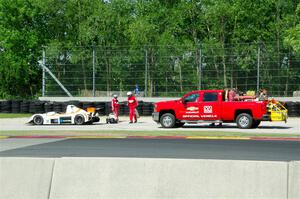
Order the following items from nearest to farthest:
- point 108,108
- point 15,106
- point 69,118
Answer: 1. point 69,118
2. point 108,108
3. point 15,106

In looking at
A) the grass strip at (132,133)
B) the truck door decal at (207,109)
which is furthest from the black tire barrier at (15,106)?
the truck door decal at (207,109)

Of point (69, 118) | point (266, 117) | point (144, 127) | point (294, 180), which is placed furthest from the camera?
point (69, 118)

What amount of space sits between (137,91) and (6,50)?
86.9ft

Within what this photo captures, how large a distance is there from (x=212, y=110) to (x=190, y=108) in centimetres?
108

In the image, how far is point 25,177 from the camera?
831 cm

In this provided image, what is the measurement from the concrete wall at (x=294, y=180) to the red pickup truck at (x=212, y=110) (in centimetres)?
1828

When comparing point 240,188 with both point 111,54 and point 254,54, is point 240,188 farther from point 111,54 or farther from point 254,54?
point 111,54

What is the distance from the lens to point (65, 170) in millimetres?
8203

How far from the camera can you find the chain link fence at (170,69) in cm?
3538

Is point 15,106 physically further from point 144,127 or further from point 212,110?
point 212,110

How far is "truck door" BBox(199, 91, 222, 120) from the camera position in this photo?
26.4 metres

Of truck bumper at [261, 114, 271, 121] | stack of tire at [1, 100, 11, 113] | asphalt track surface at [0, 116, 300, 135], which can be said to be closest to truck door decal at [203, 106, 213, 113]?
asphalt track surface at [0, 116, 300, 135]

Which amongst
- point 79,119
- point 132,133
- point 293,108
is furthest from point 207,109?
point 293,108

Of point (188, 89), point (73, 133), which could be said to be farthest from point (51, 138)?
point (188, 89)
